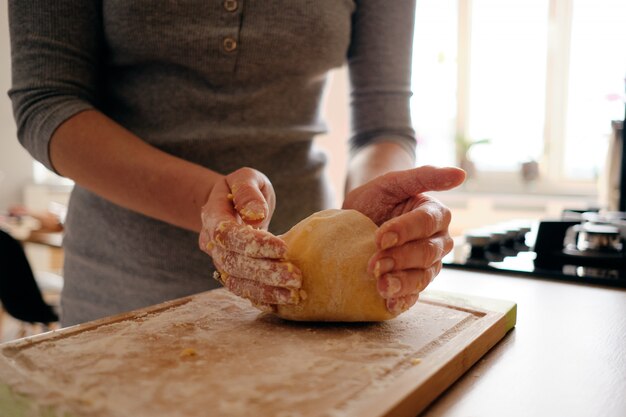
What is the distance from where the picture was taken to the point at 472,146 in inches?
152

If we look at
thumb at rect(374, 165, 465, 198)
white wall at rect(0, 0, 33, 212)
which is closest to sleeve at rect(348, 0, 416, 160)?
thumb at rect(374, 165, 465, 198)

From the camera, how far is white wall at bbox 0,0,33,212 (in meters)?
4.34

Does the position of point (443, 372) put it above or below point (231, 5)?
below

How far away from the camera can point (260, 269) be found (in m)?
0.67

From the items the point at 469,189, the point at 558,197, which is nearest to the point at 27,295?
the point at 469,189

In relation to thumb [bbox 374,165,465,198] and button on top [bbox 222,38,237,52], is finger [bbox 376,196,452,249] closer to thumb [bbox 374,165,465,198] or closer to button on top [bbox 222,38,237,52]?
thumb [bbox 374,165,465,198]

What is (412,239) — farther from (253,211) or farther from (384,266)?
(253,211)

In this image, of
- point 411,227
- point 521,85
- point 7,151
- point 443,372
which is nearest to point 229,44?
point 411,227

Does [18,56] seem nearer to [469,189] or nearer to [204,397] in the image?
[204,397]

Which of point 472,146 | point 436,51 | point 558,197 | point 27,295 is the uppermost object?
point 436,51

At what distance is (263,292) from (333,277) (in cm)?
10

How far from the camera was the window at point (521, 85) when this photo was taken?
11.3 feet

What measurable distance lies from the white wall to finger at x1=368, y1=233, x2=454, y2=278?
455 cm

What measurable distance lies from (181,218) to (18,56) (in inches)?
16.2
